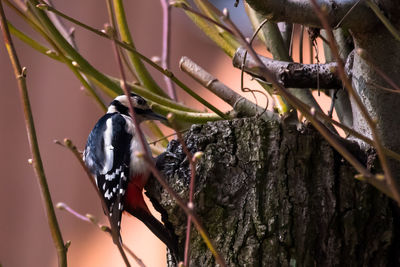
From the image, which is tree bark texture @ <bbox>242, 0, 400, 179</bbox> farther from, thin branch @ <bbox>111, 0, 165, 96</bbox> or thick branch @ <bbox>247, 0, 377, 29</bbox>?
thin branch @ <bbox>111, 0, 165, 96</bbox>

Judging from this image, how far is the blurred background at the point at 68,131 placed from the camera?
3367 mm

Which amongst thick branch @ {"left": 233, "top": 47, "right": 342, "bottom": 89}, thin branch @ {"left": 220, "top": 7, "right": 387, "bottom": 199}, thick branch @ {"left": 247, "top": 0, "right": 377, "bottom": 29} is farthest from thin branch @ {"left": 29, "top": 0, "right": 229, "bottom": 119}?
thin branch @ {"left": 220, "top": 7, "right": 387, "bottom": 199}

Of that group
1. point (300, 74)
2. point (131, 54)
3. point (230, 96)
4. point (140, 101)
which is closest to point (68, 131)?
point (140, 101)

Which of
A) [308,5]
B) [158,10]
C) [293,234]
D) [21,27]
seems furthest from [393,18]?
[21,27]

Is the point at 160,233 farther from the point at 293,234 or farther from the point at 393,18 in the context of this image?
the point at 393,18

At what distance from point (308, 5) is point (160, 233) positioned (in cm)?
75

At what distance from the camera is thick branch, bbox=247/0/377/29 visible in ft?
4.59

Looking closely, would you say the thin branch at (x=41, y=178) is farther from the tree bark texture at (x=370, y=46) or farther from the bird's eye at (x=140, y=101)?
the bird's eye at (x=140, y=101)

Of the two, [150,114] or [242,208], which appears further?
[150,114]

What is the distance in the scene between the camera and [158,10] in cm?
358

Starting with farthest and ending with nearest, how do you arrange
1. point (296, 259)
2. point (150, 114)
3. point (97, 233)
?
point (97, 233) → point (150, 114) → point (296, 259)

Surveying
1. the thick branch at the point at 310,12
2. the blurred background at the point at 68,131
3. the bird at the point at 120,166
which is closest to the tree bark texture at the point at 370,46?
the thick branch at the point at 310,12

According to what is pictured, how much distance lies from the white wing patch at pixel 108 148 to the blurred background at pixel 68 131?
1.05 m

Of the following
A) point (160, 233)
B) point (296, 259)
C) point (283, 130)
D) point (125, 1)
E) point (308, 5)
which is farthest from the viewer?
point (125, 1)
